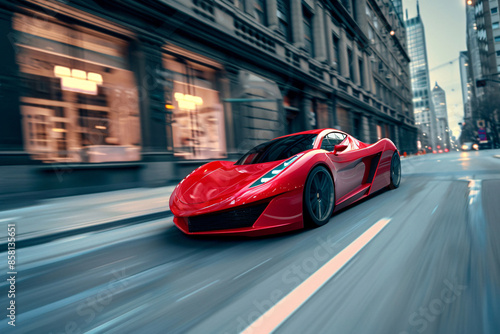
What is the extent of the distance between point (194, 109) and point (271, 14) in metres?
6.34

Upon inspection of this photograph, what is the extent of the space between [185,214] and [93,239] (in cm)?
122

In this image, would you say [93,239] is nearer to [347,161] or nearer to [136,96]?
[347,161]

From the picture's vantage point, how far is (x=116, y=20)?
7668 millimetres

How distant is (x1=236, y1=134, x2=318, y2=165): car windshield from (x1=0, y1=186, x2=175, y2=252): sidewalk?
1.48 meters

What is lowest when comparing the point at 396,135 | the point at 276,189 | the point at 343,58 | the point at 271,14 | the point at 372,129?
the point at 276,189

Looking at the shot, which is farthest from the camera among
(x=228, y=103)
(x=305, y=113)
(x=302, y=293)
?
(x=305, y=113)

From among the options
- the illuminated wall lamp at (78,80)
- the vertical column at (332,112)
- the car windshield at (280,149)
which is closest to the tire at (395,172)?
the car windshield at (280,149)

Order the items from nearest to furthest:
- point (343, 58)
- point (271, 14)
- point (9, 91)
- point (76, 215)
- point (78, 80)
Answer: point (76, 215)
point (9, 91)
point (78, 80)
point (271, 14)
point (343, 58)

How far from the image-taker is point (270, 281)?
1776 mm

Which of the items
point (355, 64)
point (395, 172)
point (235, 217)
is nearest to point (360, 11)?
point (355, 64)

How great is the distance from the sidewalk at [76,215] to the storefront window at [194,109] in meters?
4.09

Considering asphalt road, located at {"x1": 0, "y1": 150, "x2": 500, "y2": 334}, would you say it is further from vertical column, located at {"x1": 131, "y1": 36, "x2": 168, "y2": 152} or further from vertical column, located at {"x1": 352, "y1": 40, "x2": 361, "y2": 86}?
vertical column, located at {"x1": 352, "y1": 40, "x2": 361, "y2": 86}

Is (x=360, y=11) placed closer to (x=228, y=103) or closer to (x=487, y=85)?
(x=228, y=103)

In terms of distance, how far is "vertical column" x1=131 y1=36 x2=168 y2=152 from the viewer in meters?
8.23
